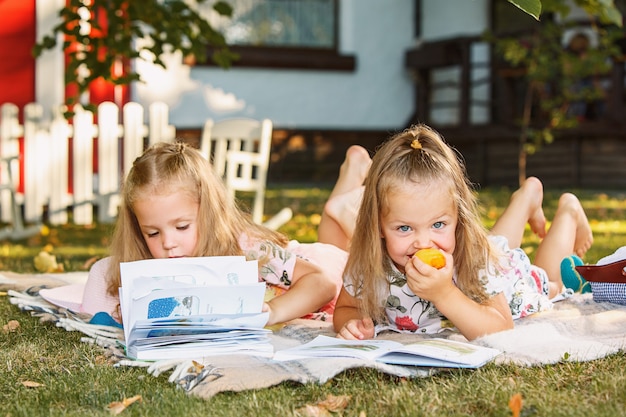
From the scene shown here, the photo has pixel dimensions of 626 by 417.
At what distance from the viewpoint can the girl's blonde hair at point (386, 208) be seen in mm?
2982

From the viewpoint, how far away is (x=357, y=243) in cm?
315

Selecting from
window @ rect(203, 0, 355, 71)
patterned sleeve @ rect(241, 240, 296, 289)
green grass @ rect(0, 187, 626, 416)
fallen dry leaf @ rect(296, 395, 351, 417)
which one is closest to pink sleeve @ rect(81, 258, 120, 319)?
green grass @ rect(0, 187, 626, 416)

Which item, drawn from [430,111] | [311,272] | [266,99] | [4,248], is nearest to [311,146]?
[266,99]

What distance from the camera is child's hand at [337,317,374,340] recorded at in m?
3.10

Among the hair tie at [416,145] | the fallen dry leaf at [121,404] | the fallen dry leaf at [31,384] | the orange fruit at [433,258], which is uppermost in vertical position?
the hair tie at [416,145]

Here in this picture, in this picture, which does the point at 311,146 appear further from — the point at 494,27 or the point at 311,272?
the point at 311,272

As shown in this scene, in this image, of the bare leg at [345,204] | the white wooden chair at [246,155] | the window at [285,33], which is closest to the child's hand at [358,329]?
the bare leg at [345,204]

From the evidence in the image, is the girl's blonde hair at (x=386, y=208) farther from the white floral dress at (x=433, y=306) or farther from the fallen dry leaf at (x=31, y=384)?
the fallen dry leaf at (x=31, y=384)

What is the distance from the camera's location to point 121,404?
2.44 meters

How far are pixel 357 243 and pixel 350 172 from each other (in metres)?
1.20

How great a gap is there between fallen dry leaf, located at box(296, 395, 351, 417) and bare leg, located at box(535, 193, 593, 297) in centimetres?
176

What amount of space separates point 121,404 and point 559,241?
226cm

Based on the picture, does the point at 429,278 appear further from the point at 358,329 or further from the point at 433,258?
the point at 358,329

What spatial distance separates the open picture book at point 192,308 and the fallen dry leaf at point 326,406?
487mm
